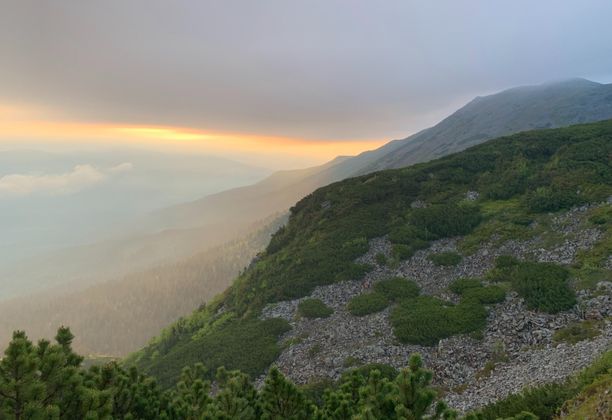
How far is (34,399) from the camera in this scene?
7.72 metres

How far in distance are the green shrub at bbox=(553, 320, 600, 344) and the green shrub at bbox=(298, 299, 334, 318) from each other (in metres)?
15.9

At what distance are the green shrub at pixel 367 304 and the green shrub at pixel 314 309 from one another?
1947mm

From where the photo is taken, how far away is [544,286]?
81.9ft

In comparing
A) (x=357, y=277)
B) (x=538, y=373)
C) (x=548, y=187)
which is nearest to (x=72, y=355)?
(x=538, y=373)

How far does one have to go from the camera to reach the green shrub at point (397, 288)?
30.5 metres

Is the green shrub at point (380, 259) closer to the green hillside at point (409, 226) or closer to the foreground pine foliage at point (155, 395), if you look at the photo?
the green hillside at point (409, 226)

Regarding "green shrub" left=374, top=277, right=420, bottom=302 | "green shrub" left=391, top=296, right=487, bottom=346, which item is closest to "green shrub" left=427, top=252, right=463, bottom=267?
"green shrub" left=374, top=277, right=420, bottom=302

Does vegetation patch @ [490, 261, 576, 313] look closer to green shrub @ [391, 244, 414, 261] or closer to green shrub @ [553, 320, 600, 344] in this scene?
green shrub @ [553, 320, 600, 344]

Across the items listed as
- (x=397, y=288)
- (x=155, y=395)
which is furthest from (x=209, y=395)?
(x=397, y=288)

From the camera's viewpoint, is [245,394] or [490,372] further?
[490,372]

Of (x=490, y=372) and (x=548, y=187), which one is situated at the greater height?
(x=548, y=187)

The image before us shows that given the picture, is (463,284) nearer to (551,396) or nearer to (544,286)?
(544,286)

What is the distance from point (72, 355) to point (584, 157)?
5054 cm

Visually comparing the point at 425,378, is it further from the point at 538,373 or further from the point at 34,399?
the point at 538,373
